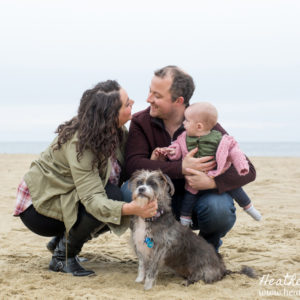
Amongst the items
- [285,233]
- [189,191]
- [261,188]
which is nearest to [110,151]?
[189,191]

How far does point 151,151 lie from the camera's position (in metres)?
5.16

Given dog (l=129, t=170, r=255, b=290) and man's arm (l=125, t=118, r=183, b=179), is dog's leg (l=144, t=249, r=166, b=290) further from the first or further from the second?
man's arm (l=125, t=118, r=183, b=179)

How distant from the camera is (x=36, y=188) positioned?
460 cm

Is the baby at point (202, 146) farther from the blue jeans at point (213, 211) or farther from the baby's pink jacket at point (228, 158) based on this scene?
the blue jeans at point (213, 211)

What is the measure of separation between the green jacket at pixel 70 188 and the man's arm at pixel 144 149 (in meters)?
0.38

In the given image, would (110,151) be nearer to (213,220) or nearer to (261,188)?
(213,220)

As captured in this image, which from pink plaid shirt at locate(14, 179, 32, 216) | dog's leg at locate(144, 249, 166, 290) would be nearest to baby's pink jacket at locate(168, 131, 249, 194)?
dog's leg at locate(144, 249, 166, 290)

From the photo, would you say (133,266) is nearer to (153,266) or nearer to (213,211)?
(153,266)

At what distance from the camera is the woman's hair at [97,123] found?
4352 mm


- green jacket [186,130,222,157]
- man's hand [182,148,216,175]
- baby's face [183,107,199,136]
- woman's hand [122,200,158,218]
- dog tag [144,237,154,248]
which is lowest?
dog tag [144,237,154,248]

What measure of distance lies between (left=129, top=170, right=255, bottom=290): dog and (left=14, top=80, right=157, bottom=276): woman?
0.17 meters

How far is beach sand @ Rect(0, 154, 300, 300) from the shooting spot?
3961 millimetres

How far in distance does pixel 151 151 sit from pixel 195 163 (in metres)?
0.68

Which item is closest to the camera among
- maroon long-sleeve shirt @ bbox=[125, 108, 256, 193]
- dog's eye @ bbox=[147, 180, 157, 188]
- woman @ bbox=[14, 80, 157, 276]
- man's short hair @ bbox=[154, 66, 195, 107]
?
dog's eye @ bbox=[147, 180, 157, 188]
